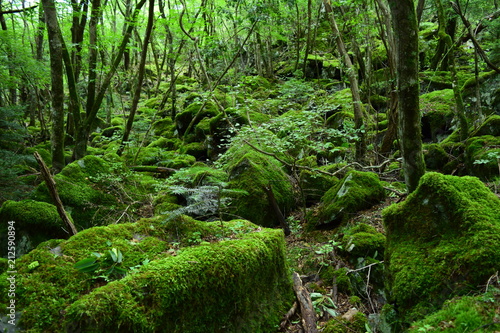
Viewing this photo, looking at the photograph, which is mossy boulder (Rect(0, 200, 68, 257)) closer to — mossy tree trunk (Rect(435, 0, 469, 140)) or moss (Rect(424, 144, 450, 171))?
moss (Rect(424, 144, 450, 171))

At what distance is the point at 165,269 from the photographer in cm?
259

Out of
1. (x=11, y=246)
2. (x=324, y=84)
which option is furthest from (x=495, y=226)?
(x=324, y=84)

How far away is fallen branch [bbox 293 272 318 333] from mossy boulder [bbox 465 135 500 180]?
449cm

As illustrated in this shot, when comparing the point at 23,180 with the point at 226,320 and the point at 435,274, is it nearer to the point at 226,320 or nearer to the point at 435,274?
the point at 226,320

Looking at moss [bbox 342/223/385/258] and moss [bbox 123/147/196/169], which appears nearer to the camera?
moss [bbox 342/223/385/258]

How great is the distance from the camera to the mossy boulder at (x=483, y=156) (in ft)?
20.2

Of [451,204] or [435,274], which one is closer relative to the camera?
[435,274]

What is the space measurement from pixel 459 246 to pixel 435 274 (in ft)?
1.14

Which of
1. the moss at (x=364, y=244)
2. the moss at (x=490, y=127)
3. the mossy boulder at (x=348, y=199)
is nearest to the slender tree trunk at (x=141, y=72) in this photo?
the mossy boulder at (x=348, y=199)

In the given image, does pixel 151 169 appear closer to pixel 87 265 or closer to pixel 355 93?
pixel 355 93

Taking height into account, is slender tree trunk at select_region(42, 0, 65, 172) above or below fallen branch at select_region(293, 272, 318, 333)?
above

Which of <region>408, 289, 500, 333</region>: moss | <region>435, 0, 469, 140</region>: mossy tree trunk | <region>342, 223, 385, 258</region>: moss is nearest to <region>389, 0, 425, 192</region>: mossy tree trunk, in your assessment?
<region>342, 223, 385, 258</region>: moss

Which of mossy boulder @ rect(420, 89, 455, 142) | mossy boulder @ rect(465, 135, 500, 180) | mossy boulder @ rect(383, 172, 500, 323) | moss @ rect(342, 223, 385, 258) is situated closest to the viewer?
mossy boulder @ rect(383, 172, 500, 323)

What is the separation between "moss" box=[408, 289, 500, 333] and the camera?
2.08 metres
